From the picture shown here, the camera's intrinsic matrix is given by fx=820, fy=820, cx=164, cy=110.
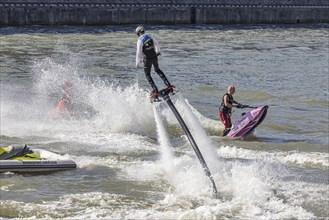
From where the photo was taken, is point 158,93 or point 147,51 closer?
point 158,93

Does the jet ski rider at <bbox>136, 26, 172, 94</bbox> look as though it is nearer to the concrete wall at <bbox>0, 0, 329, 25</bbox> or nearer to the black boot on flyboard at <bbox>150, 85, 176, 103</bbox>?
the black boot on flyboard at <bbox>150, 85, 176, 103</bbox>

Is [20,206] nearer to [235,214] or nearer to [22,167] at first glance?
[22,167]

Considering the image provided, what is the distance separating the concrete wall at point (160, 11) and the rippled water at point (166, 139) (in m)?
13.2

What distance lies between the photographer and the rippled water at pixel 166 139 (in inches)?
637

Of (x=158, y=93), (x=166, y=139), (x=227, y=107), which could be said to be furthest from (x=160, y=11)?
(x=158, y=93)

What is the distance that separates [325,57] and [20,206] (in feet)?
118

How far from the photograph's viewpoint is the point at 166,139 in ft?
68.9

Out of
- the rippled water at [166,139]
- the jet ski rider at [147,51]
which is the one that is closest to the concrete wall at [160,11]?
the rippled water at [166,139]

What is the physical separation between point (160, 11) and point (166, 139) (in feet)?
159

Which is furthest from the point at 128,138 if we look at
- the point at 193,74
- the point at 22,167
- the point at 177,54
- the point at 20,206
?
the point at 177,54

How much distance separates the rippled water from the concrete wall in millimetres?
13226

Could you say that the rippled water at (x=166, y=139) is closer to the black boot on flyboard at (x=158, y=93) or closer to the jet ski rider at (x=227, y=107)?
the jet ski rider at (x=227, y=107)

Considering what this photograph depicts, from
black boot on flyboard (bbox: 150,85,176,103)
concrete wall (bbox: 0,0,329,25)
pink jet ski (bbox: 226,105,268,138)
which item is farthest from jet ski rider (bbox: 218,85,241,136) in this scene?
concrete wall (bbox: 0,0,329,25)

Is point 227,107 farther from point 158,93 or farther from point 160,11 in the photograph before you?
point 160,11
